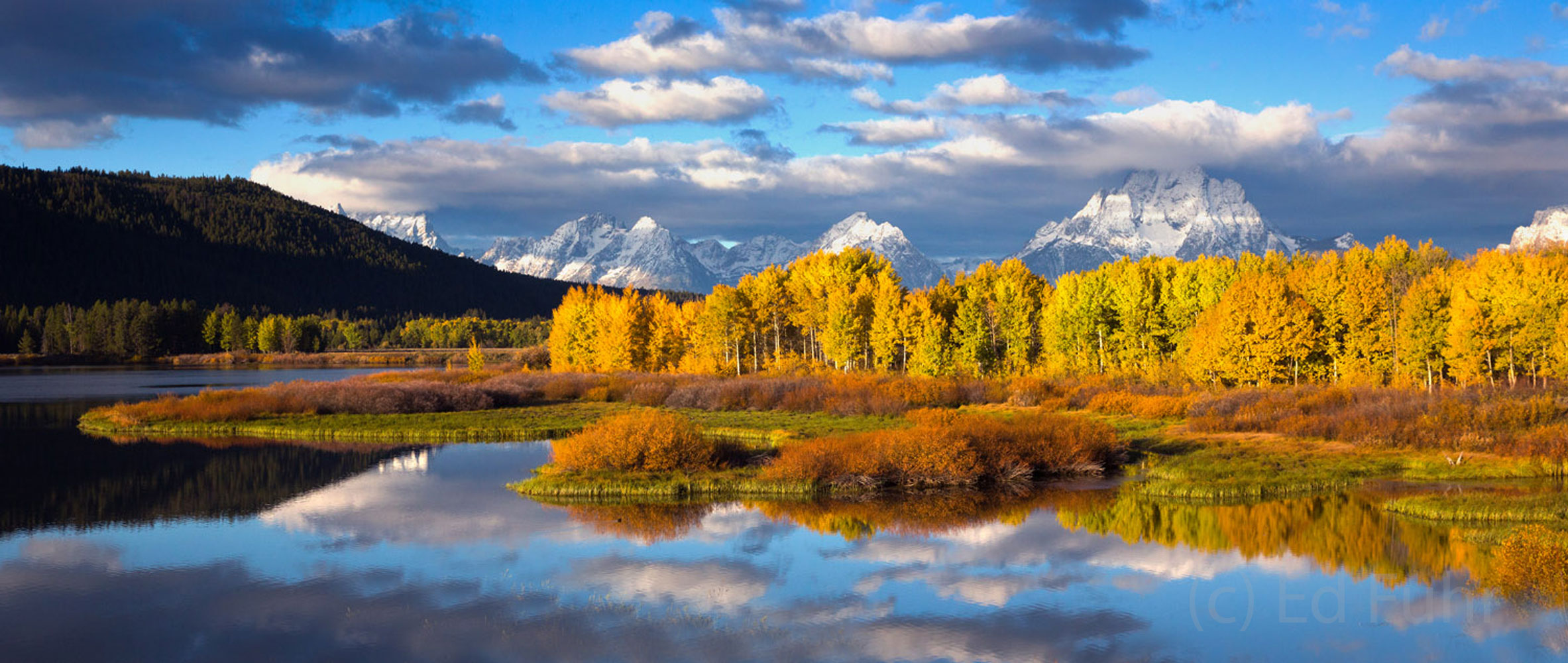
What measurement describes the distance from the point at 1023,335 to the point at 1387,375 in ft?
84.3

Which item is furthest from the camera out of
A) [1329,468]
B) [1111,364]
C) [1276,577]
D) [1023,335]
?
[1023,335]

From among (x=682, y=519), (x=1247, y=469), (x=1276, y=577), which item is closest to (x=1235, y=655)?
(x=1276, y=577)

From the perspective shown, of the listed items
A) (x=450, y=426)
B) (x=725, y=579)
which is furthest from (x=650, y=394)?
(x=725, y=579)

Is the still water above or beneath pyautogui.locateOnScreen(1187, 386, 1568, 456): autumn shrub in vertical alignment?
beneath

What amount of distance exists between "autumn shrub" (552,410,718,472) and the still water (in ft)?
9.45

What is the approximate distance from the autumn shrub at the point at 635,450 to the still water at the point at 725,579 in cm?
288

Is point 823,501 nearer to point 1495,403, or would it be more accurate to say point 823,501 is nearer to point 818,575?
point 818,575

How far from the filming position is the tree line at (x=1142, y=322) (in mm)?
59812

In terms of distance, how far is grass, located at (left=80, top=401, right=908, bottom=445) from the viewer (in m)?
44.5

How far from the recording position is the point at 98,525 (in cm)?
2589

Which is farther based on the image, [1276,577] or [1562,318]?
[1562,318]

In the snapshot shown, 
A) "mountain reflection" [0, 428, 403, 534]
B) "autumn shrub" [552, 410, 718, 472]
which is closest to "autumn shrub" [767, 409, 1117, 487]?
"autumn shrub" [552, 410, 718, 472]

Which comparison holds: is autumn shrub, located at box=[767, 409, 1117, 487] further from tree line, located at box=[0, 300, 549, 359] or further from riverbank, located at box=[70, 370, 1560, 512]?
tree line, located at box=[0, 300, 549, 359]

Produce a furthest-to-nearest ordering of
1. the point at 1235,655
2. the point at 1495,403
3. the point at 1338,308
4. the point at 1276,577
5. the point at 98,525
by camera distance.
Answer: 1. the point at 1338,308
2. the point at 1495,403
3. the point at 98,525
4. the point at 1276,577
5. the point at 1235,655
